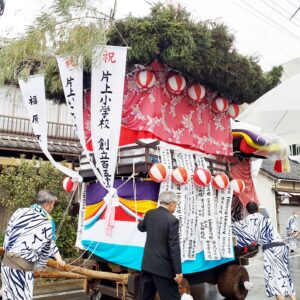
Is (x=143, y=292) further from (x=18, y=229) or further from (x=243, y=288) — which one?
(x=243, y=288)

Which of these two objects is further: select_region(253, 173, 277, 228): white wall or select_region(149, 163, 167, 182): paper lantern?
select_region(253, 173, 277, 228): white wall

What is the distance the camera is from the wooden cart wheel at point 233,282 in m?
7.20

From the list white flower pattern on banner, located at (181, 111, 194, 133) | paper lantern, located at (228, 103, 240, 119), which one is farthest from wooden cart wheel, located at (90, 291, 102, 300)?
paper lantern, located at (228, 103, 240, 119)

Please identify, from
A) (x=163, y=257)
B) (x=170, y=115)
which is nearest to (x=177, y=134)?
(x=170, y=115)

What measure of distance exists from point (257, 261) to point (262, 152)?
7.66 metres

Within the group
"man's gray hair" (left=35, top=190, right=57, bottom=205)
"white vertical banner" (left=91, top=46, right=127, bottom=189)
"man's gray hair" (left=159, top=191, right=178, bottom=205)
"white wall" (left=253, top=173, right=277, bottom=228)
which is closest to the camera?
"man's gray hair" (left=35, top=190, right=57, bottom=205)

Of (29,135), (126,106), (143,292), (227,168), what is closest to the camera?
(143,292)

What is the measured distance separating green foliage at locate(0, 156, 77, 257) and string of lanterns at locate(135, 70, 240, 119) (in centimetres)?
491

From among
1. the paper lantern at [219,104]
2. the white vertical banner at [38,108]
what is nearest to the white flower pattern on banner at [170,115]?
the paper lantern at [219,104]

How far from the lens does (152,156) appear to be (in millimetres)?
6426

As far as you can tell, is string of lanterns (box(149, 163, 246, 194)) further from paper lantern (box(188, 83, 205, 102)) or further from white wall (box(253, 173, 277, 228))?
white wall (box(253, 173, 277, 228))

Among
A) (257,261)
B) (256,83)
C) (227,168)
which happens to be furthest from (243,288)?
(257,261)

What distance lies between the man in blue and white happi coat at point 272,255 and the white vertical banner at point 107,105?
2.70 m

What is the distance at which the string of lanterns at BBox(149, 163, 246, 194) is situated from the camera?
605cm
